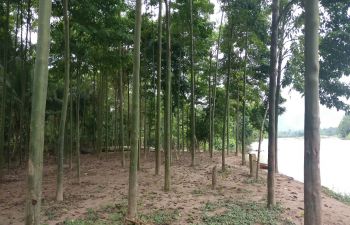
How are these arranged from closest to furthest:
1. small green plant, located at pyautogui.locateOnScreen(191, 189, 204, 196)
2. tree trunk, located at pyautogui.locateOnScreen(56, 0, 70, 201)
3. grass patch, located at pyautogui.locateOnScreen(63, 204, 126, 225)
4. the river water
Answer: grass patch, located at pyautogui.locateOnScreen(63, 204, 126, 225)
tree trunk, located at pyautogui.locateOnScreen(56, 0, 70, 201)
small green plant, located at pyautogui.locateOnScreen(191, 189, 204, 196)
the river water

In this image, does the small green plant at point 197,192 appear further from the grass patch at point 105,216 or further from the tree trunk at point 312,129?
the tree trunk at point 312,129

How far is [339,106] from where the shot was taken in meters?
11.0

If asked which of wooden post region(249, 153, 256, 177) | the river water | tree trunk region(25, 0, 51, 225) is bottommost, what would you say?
the river water

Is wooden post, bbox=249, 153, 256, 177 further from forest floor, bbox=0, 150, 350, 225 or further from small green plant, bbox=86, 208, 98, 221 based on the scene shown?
small green plant, bbox=86, 208, 98, 221

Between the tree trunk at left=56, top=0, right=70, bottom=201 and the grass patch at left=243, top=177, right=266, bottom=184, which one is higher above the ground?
the tree trunk at left=56, top=0, right=70, bottom=201

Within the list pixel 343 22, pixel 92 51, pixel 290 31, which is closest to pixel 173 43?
pixel 92 51

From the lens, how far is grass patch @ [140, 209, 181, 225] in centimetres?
701

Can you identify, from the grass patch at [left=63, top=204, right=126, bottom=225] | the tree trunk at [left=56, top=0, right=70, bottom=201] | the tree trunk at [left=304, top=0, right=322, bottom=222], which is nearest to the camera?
the tree trunk at [left=304, top=0, right=322, bottom=222]

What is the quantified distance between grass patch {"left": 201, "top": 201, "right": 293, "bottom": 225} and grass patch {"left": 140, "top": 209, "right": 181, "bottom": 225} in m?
0.62

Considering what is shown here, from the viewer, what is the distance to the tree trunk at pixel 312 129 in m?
3.80

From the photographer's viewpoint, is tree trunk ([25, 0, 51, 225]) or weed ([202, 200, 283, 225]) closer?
tree trunk ([25, 0, 51, 225])

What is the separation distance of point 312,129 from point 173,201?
17.2 feet

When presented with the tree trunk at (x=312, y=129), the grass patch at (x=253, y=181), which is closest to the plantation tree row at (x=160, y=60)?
the tree trunk at (x=312, y=129)

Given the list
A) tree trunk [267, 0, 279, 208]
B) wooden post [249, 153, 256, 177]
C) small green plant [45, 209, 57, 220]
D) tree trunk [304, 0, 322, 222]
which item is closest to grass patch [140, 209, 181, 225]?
small green plant [45, 209, 57, 220]
